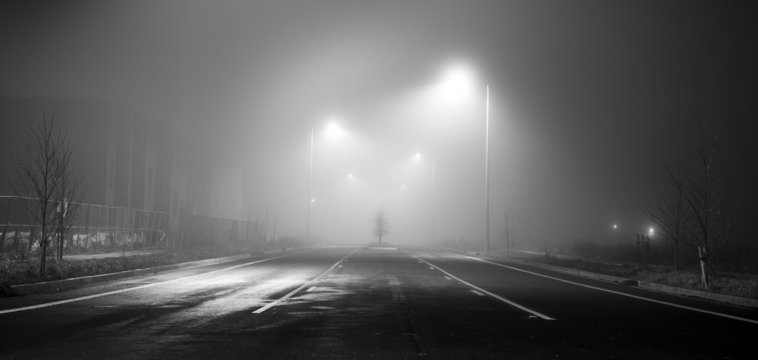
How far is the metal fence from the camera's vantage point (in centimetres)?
2594

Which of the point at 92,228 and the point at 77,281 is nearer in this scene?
the point at 77,281

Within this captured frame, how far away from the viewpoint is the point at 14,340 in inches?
293

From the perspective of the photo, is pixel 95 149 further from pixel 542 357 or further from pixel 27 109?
pixel 542 357

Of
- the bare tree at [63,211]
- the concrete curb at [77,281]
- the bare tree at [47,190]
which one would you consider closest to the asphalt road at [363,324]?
the concrete curb at [77,281]

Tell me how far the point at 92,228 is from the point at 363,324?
95.1 feet

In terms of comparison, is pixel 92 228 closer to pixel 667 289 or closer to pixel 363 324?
pixel 363 324

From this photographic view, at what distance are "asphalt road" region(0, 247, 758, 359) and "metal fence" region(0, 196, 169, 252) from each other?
13.0 metres

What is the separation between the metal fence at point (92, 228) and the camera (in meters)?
25.9

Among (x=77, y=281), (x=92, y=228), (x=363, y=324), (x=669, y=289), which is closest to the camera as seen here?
(x=363, y=324)

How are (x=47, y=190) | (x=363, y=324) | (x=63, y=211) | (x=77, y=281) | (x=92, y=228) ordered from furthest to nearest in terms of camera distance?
(x=92, y=228) → (x=47, y=190) → (x=63, y=211) → (x=77, y=281) → (x=363, y=324)

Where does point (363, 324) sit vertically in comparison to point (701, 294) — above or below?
above

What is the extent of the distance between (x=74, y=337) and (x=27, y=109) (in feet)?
145

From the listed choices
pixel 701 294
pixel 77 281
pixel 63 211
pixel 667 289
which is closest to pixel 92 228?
pixel 63 211

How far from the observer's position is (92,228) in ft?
110
